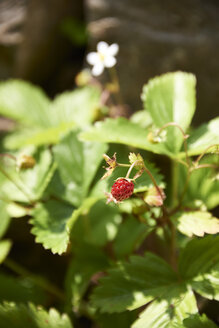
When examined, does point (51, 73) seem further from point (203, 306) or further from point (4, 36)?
point (203, 306)

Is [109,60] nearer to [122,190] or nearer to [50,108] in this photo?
[50,108]

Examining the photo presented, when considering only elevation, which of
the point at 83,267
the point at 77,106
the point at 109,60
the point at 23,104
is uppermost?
the point at 23,104

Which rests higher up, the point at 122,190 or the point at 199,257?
the point at 122,190

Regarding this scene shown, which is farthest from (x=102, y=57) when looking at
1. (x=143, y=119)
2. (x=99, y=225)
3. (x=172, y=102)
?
(x=99, y=225)

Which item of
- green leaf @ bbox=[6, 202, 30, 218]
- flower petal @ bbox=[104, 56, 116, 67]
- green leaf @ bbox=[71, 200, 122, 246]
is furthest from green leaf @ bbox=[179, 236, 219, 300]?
flower petal @ bbox=[104, 56, 116, 67]

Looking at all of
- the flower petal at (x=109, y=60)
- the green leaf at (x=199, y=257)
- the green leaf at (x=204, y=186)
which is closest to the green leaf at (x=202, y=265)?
the green leaf at (x=199, y=257)

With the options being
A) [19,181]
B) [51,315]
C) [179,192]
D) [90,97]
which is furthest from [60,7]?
[51,315]

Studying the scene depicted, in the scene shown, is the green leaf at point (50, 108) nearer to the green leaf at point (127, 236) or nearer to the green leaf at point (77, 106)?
the green leaf at point (77, 106)
